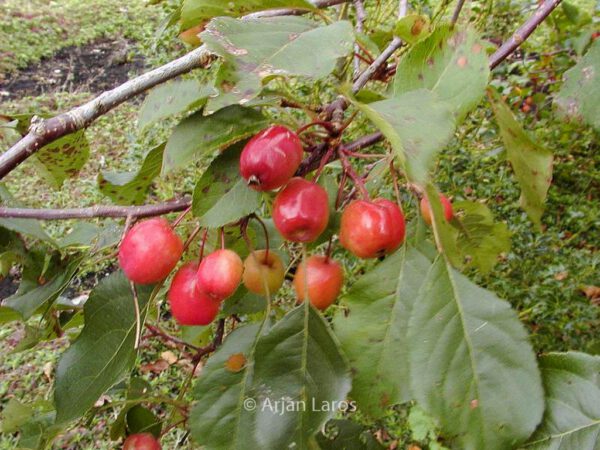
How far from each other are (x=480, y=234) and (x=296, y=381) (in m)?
0.63

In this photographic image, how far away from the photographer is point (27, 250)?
979 millimetres

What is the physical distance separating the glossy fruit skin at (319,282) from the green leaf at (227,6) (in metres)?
0.37

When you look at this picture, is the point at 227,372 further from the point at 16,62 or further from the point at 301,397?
the point at 16,62

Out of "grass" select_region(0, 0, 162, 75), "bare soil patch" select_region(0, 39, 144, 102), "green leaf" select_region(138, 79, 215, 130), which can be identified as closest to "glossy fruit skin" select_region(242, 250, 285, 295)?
"green leaf" select_region(138, 79, 215, 130)

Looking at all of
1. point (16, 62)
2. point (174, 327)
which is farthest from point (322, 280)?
point (16, 62)

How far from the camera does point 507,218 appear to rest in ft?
8.20

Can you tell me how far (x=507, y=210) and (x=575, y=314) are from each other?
0.58 m

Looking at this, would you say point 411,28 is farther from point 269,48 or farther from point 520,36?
point 269,48

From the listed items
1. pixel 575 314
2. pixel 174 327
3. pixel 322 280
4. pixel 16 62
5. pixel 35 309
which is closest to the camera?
pixel 322 280

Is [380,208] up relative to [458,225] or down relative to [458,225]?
up

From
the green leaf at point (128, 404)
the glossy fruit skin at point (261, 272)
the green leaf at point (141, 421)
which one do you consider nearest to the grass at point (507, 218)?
the green leaf at point (128, 404)

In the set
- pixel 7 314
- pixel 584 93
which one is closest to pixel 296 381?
pixel 7 314

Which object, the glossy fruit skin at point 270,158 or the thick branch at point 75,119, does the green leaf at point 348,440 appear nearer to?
the glossy fruit skin at point 270,158

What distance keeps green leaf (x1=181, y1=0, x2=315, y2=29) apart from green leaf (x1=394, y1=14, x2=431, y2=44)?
0.58ft
